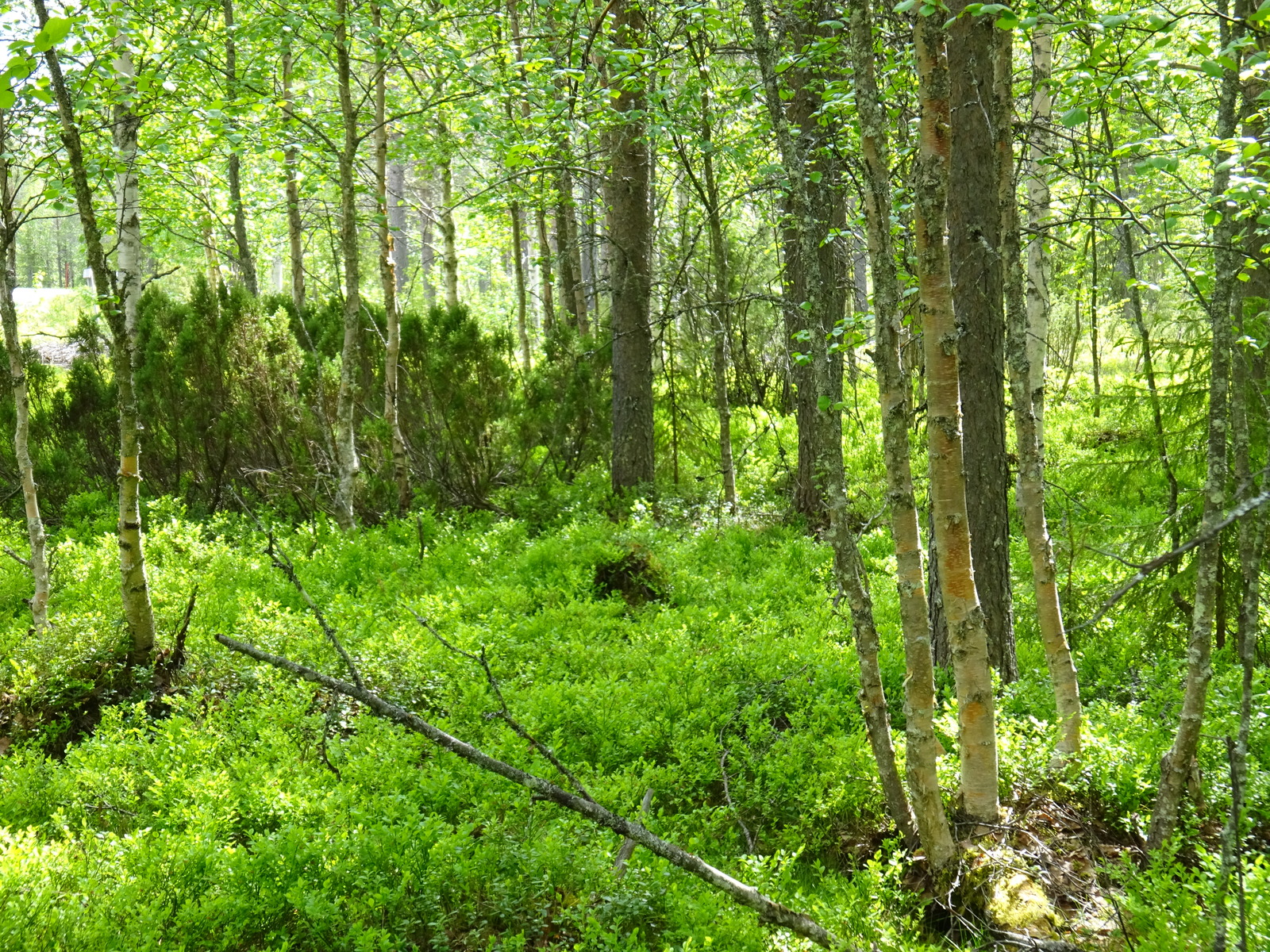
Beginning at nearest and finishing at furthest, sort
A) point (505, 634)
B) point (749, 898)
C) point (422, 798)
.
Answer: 1. point (749, 898)
2. point (422, 798)
3. point (505, 634)

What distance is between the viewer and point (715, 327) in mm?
7863

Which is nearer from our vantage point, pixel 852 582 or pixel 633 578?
pixel 852 582

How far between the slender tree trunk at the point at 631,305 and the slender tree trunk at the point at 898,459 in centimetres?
521

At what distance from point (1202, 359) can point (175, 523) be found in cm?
790

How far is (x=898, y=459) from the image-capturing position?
2877 mm

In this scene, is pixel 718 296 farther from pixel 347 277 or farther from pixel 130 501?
pixel 130 501

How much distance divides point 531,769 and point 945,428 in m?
2.37

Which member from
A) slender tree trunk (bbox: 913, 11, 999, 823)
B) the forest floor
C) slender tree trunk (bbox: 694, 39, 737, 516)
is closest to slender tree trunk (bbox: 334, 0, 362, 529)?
the forest floor

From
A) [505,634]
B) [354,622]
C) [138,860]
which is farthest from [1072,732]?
[354,622]

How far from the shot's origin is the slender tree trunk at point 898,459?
2.76 metres

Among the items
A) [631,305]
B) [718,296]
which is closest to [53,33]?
[718,296]

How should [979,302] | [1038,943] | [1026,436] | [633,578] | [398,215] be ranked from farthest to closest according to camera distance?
[398,215] < [633,578] < [979,302] < [1026,436] < [1038,943]

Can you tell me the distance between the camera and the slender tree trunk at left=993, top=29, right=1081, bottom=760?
129 inches

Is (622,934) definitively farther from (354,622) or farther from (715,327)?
(715,327)
